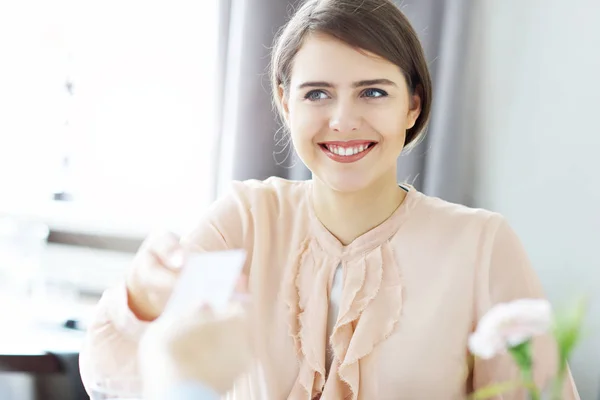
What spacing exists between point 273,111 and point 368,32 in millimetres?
616

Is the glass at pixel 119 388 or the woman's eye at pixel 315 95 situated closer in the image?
the glass at pixel 119 388

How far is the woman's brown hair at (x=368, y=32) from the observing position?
116 cm

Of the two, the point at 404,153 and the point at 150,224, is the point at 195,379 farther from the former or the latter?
the point at 150,224

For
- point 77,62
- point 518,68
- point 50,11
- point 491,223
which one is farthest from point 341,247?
point 50,11

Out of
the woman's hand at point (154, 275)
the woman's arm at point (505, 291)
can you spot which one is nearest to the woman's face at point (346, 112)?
the woman's arm at point (505, 291)

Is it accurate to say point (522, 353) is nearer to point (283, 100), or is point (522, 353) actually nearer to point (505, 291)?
point (505, 291)

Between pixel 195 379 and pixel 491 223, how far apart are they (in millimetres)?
706

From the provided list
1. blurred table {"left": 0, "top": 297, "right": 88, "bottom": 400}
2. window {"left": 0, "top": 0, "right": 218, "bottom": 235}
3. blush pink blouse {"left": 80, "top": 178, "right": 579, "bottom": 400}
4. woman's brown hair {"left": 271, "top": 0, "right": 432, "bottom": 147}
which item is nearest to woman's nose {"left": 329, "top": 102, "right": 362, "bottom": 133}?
woman's brown hair {"left": 271, "top": 0, "right": 432, "bottom": 147}

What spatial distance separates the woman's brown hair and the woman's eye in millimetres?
78

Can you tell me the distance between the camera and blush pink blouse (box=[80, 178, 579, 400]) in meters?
1.14

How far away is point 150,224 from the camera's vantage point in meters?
2.10

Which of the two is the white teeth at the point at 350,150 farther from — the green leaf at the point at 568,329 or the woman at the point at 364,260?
the green leaf at the point at 568,329

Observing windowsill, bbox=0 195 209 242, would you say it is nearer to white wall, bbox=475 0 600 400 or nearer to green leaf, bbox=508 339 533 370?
white wall, bbox=475 0 600 400

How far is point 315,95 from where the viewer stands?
1220 mm
